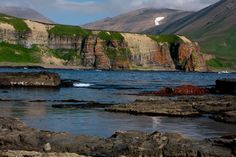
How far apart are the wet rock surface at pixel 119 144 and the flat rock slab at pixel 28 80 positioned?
2261 inches

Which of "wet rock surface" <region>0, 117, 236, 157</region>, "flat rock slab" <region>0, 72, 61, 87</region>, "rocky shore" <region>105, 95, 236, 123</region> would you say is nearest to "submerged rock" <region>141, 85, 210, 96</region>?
"flat rock slab" <region>0, 72, 61, 87</region>

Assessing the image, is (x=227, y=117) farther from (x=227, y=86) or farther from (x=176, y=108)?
(x=227, y=86)

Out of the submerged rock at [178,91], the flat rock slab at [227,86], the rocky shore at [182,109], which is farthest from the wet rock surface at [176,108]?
the flat rock slab at [227,86]

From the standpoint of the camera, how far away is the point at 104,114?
1463 inches

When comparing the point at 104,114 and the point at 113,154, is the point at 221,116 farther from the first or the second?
the point at 113,154

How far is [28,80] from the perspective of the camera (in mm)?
79000

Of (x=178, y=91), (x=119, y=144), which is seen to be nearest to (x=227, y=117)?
(x=119, y=144)

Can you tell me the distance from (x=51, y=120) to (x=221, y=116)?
10929 millimetres

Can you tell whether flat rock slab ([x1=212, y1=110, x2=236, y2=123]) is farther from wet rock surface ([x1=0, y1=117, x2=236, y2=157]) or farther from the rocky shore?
wet rock surface ([x1=0, y1=117, x2=236, y2=157])

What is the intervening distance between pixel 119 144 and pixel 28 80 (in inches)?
2411

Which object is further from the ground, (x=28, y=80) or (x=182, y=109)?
(x=182, y=109)

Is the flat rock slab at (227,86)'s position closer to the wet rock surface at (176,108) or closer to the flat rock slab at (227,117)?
the wet rock surface at (176,108)

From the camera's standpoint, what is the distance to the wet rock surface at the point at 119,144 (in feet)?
60.9

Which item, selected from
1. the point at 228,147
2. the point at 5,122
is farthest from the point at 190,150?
the point at 5,122
